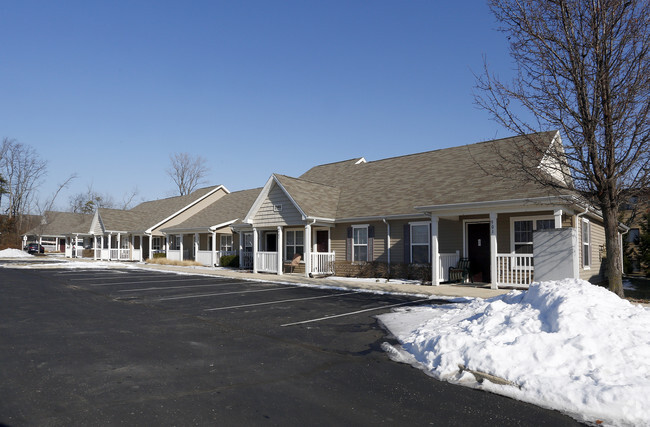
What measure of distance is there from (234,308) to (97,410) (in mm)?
7048

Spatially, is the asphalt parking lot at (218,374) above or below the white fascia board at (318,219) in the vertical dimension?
below

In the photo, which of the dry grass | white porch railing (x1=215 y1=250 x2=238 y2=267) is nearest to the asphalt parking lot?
white porch railing (x1=215 y1=250 x2=238 y2=267)

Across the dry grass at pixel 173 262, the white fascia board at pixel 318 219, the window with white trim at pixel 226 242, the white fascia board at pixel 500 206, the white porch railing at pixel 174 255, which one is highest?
the white fascia board at pixel 500 206

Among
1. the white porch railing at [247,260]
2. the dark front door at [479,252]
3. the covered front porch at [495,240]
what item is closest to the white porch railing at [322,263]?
the covered front porch at [495,240]

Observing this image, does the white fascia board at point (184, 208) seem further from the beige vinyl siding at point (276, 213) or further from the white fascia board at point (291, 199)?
the white fascia board at point (291, 199)

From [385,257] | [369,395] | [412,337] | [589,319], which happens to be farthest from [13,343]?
[385,257]

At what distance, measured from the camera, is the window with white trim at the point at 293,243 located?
76.7 ft

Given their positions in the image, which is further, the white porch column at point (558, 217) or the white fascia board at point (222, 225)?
the white fascia board at point (222, 225)

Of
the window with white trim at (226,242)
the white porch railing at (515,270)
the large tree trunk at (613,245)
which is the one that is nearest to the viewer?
the large tree trunk at (613,245)

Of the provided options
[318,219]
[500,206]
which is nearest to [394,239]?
[318,219]

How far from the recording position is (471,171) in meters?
19.0

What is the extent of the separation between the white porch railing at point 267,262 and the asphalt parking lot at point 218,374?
38.4ft

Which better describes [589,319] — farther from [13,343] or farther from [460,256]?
[460,256]

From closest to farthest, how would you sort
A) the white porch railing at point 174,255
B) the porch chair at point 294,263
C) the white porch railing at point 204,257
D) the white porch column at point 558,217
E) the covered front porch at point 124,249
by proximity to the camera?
the white porch column at point 558,217, the porch chair at point 294,263, the white porch railing at point 204,257, the white porch railing at point 174,255, the covered front porch at point 124,249
